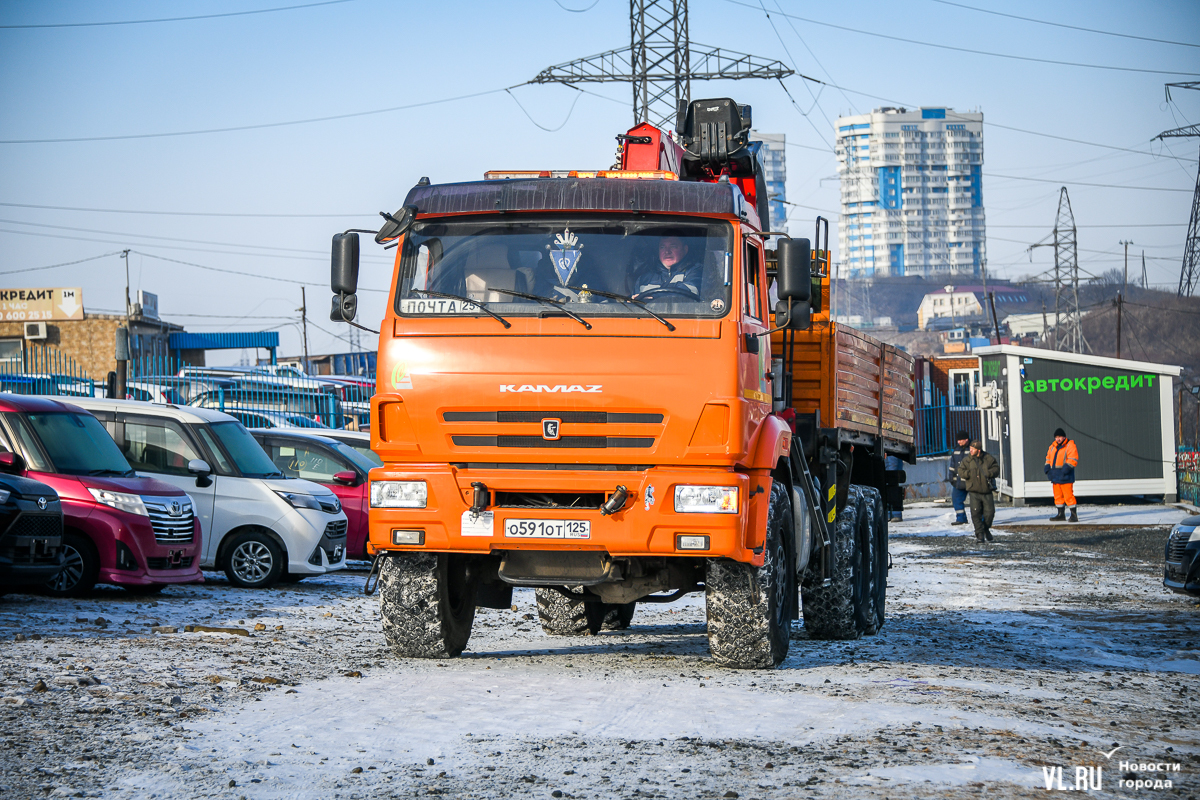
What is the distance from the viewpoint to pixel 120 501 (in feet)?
38.0

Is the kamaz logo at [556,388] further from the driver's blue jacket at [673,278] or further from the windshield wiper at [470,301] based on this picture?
the driver's blue jacket at [673,278]

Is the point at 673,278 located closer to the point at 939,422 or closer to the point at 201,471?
the point at 201,471

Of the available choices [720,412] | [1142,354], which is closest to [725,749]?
[720,412]

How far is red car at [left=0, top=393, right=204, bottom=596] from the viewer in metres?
11.4

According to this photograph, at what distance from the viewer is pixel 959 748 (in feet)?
18.1

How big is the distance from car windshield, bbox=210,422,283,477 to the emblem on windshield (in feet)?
24.6

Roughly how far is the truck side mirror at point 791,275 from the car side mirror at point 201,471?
7.62 metres

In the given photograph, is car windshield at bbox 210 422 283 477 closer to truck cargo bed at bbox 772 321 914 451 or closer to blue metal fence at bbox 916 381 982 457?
truck cargo bed at bbox 772 321 914 451

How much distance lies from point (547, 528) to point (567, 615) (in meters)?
3.18

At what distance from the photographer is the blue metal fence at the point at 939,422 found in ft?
126

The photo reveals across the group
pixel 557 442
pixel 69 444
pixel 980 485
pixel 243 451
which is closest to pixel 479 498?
pixel 557 442

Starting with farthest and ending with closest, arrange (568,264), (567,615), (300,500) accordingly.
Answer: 1. (300,500)
2. (567,615)
3. (568,264)

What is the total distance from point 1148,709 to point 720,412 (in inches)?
109

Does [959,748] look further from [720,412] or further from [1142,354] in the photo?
[1142,354]
